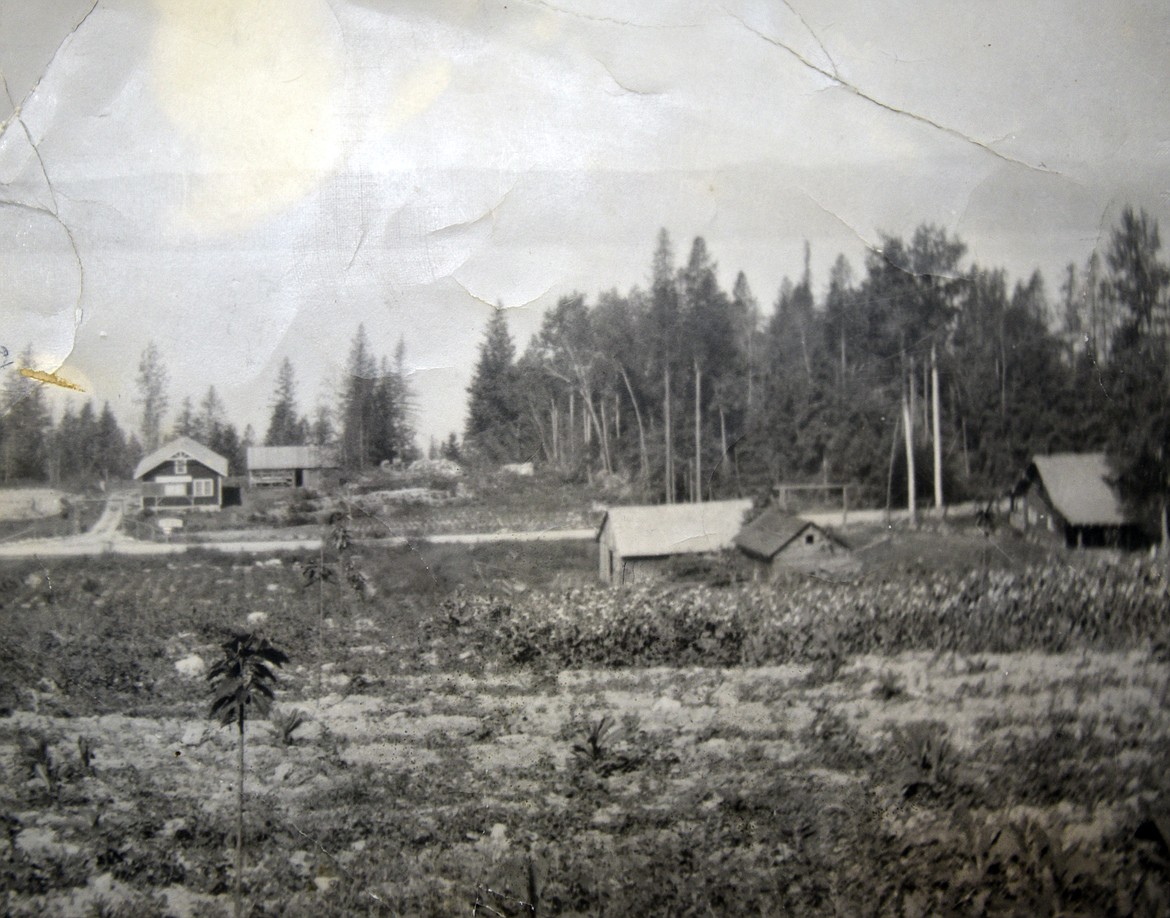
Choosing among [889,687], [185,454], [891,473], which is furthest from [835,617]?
[185,454]

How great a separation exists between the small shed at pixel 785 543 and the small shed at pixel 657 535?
0.04m

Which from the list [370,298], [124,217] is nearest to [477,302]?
[370,298]

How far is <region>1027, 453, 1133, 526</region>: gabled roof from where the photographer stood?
7.02 feet

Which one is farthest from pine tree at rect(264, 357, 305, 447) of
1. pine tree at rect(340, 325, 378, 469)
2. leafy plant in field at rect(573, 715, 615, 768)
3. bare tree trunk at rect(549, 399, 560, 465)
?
leafy plant in field at rect(573, 715, 615, 768)

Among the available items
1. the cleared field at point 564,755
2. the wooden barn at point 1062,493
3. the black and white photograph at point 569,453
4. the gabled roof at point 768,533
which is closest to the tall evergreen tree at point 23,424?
the black and white photograph at point 569,453

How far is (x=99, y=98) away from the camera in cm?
211

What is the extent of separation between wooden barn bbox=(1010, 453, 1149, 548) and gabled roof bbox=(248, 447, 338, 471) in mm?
1692

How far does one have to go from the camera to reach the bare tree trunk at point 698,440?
2.10m

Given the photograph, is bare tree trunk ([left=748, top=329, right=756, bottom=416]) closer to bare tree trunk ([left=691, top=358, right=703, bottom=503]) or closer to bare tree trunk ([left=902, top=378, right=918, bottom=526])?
bare tree trunk ([left=691, top=358, right=703, bottom=503])

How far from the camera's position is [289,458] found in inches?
80.6

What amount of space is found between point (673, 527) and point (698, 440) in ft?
0.73

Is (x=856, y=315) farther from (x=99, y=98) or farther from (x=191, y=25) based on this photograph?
(x=99, y=98)

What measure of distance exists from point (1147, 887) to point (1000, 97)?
1953 mm

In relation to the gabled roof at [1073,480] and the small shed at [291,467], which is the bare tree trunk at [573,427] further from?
the gabled roof at [1073,480]
